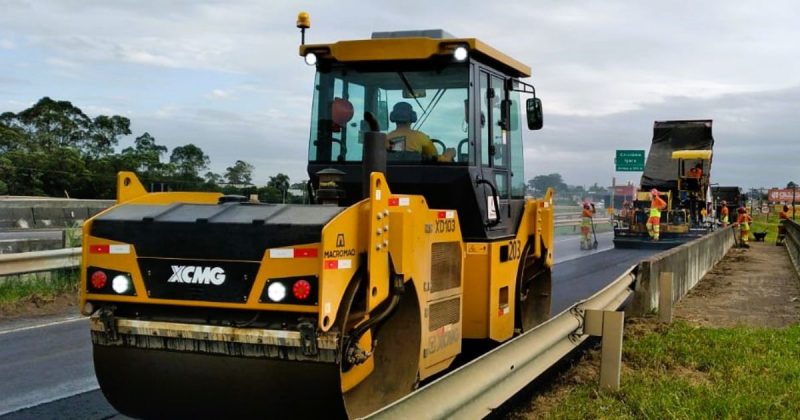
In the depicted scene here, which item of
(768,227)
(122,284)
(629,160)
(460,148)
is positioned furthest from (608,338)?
(768,227)

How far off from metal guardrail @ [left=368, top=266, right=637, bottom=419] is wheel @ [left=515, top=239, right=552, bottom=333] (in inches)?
42.9

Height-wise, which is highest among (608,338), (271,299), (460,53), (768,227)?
(460,53)

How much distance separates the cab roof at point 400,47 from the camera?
611 cm

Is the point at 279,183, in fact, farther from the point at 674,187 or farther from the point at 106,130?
the point at 106,130

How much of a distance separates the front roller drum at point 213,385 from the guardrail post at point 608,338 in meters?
2.66

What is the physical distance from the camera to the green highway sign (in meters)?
50.1

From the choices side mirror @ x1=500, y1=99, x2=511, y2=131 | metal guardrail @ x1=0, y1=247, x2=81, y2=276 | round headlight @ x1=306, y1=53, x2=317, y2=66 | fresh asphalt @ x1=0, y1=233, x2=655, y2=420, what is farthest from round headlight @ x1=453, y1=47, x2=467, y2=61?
metal guardrail @ x1=0, y1=247, x2=81, y2=276

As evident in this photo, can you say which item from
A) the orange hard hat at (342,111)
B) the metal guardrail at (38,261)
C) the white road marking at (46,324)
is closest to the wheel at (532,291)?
the orange hard hat at (342,111)

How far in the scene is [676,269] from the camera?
10961mm

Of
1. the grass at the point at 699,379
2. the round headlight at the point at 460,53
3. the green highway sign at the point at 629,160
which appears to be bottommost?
the grass at the point at 699,379

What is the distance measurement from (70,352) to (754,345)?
679cm

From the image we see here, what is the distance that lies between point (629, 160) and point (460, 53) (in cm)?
4665

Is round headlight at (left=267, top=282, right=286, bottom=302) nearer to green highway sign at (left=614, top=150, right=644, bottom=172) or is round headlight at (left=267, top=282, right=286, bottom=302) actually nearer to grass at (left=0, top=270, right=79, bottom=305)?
grass at (left=0, top=270, right=79, bottom=305)

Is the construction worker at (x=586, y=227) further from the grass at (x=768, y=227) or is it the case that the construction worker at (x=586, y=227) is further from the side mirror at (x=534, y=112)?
the side mirror at (x=534, y=112)
